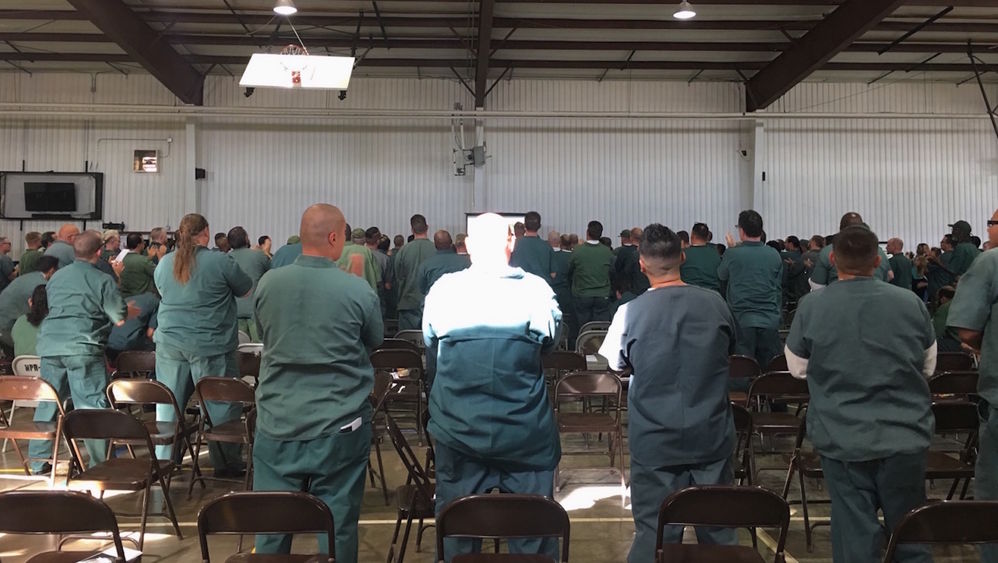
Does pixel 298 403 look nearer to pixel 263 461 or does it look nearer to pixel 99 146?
pixel 263 461

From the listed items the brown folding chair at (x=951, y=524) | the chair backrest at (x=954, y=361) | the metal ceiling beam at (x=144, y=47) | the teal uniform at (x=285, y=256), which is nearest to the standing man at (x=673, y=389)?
the brown folding chair at (x=951, y=524)

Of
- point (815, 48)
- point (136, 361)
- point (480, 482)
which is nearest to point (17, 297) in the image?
point (136, 361)

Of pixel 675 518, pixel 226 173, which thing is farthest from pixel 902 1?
pixel 226 173

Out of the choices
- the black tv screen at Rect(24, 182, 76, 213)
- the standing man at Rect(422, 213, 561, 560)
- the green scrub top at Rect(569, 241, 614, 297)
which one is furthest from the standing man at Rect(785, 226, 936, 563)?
the black tv screen at Rect(24, 182, 76, 213)

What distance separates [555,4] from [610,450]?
6937 millimetres

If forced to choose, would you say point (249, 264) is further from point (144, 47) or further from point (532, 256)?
point (144, 47)

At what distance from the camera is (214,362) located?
4234 mm

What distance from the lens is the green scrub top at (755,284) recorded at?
528cm

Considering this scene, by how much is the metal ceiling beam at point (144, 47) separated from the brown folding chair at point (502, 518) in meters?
9.12

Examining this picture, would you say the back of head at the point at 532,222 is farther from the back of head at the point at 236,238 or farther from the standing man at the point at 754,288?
the back of head at the point at 236,238

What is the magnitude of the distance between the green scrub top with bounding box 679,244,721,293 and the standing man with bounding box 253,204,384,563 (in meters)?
4.17

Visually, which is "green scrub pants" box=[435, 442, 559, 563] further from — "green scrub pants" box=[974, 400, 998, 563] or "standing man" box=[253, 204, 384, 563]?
"green scrub pants" box=[974, 400, 998, 563]

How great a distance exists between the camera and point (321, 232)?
2623mm

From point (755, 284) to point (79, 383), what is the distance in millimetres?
4782
